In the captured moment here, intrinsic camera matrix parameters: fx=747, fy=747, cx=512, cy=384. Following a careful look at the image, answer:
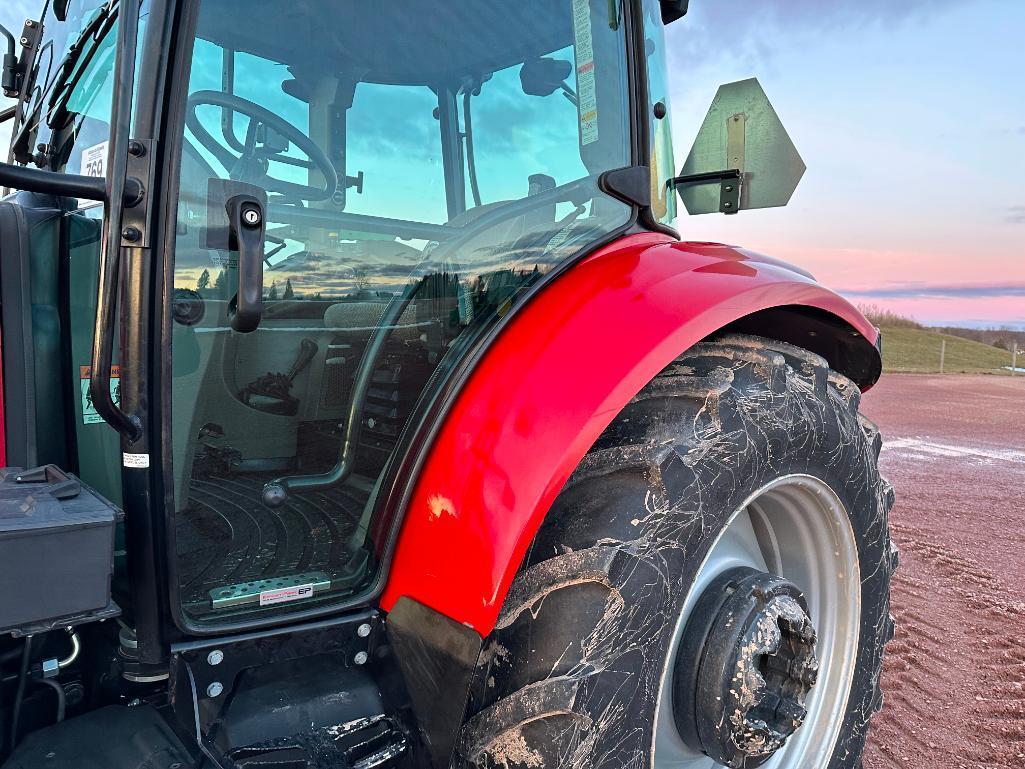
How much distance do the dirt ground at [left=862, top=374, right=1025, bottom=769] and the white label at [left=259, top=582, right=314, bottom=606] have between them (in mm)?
1801

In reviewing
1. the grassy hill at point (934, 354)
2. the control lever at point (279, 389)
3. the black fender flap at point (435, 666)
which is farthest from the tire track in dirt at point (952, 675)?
the grassy hill at point (934, 354)

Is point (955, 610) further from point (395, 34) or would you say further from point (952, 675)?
point (395, 34)

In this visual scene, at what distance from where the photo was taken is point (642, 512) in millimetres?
1368

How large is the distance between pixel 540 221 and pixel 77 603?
3.83 feet

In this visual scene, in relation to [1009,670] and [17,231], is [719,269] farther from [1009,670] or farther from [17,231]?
[1009,670]

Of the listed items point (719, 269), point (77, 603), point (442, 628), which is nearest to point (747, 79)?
point (719, 269)

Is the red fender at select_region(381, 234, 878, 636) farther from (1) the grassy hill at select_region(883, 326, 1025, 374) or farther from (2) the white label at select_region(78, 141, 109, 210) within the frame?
(1) the grassy hill at select_region(883, 326, 1025, 374)

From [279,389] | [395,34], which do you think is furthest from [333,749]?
[395,34]

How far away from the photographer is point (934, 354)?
65.7ft

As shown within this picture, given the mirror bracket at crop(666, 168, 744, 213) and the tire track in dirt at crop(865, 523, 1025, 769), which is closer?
the mirror bracket at crop(666, 168, 744, 213)

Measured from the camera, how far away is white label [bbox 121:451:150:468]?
1.27 metres

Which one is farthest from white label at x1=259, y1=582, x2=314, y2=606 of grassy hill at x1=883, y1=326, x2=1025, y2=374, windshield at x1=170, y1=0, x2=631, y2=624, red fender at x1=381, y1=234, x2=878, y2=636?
grassy hill at x1=883, y1=326, x2=1025, y2=374

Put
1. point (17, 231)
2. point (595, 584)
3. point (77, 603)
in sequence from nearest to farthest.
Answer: point (77, 603)
point (595, 584)
point (17, 231)

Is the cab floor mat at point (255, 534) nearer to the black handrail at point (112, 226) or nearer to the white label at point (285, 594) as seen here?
the white label at point (285, 594)
